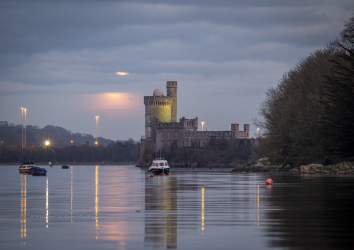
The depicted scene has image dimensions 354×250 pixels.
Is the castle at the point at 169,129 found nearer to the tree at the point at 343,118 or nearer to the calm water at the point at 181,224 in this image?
the tree at the point at 343,118

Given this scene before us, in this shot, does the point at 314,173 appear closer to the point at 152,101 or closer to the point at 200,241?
the point at 200,241

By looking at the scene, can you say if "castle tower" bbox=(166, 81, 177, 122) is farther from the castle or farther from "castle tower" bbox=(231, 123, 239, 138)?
"castle tower" bbox=(231, 123, 239, 138)

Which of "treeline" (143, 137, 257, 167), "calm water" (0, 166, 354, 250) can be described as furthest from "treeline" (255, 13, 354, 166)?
"treeline" (143, 137, 257, 167)

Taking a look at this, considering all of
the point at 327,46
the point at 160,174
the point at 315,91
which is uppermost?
the point at 327,46

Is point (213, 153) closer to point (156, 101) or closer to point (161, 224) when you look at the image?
point (156, 101)

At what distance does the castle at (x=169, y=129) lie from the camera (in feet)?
527

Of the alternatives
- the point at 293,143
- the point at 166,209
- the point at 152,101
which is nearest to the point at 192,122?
the point at 152,101

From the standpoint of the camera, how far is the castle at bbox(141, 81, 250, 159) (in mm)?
160625

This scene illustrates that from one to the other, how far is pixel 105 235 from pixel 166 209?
297 inches

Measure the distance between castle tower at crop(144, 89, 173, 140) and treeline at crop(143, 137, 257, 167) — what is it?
9654 mm

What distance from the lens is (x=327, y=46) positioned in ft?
212

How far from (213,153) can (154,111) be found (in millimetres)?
23466

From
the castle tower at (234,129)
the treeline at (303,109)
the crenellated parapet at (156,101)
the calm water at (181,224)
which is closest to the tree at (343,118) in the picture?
the treeline at (303,109)

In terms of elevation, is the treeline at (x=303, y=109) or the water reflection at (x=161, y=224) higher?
the treeline at (x=303, y=109)
